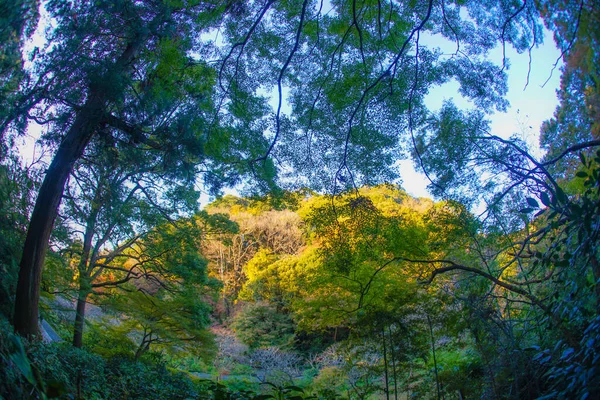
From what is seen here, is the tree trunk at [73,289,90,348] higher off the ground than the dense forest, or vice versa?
the dense forest

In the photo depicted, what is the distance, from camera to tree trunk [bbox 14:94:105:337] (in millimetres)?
4195

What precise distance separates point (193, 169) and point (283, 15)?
6.32 ft

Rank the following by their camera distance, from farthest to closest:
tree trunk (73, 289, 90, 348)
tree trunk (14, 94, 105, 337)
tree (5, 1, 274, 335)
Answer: tree trunk (73, 289, 90, 348) → tree (5, 1, 274, 335) → tree trunk (14, 94, 105, 337)

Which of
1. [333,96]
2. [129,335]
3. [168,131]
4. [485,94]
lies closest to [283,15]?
[333,96]

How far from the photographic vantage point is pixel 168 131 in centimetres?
496

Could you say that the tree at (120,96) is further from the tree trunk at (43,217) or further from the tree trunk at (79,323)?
the tree trunk at (79,323)

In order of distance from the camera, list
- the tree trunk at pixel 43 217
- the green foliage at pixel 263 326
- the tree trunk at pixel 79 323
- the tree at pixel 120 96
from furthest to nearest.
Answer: the green foliage at pixel 263 326 → the tree trunk at pixel 79 323 → the tree at pixel 120 96 → the tree trunk at pixel 43 217

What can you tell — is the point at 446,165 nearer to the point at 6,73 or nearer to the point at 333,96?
the point at 333,96

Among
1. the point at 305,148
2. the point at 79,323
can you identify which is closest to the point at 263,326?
the point at 79,323

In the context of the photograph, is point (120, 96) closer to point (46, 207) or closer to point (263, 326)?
point (46, 207)

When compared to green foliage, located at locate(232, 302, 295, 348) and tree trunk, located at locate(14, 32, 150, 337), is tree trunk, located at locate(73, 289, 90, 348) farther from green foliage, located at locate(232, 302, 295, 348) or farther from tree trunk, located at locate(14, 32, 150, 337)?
green foliage, located at locate(232, 302, 295, 348)

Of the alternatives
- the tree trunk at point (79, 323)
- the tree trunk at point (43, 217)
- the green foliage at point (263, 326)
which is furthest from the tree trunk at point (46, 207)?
the green foliage at point (263, 326)

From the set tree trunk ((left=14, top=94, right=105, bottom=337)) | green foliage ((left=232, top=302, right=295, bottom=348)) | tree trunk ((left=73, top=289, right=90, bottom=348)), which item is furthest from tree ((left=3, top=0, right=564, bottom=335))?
green foliage ((left=232, top=302, right=295, bottom=348))

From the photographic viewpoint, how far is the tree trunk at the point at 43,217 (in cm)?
420
